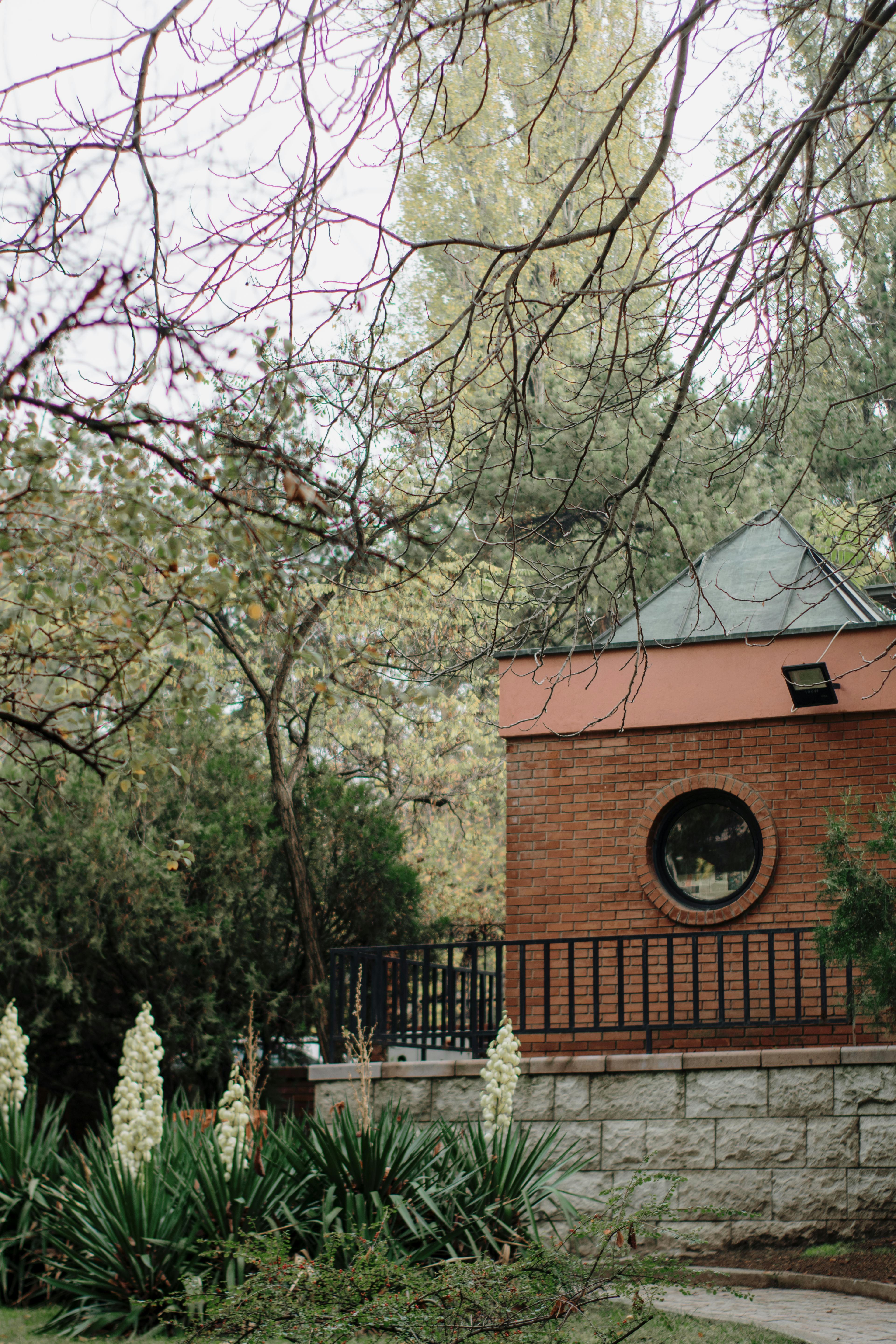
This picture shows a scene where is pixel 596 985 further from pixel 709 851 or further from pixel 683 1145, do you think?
pixel 709 851

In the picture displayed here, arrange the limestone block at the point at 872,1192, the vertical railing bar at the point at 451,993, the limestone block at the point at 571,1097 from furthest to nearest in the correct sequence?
the vertical railing bar at the point at 451,993
the limestone block at the point at 571,1097
the limestone block at the point at 872,1192

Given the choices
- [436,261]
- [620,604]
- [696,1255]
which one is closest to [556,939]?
[696,1255]

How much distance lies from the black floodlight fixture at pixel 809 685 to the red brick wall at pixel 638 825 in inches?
16.2

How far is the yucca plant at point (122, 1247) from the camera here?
6449 mm

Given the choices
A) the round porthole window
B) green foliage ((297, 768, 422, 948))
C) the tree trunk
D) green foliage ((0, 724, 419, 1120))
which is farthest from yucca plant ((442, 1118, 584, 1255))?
green foliage ((297, 768, 422, 948))

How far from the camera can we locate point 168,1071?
13039mm

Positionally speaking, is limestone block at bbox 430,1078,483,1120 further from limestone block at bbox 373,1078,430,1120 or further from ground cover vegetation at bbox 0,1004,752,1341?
ground cover vegetation at bbox 0,1004,752,1341

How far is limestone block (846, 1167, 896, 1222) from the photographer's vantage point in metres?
8.23

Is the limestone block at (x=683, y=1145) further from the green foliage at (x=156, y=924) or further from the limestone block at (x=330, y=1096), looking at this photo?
the green foliage at (x=156, y=924)

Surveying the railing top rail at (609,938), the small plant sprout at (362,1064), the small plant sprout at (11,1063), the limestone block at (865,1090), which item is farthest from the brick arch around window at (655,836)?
the small plant sprout at (11,1063)

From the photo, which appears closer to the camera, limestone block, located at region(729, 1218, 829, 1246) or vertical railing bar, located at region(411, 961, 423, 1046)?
limestone block, located at region(729, 1218, 829, 1246)

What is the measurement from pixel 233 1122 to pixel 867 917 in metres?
4.11

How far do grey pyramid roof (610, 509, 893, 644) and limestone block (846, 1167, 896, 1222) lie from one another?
157 inches

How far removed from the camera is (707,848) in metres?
10.4
